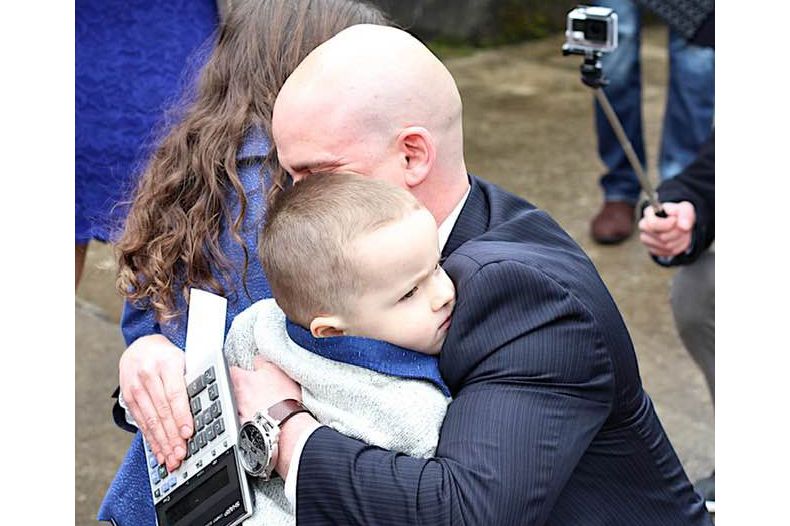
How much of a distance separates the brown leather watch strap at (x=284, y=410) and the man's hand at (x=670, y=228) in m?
1.58

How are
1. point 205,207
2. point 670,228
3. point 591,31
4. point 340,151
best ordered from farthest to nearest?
point 670,228
point 591,31
point 205,207
point 340,151

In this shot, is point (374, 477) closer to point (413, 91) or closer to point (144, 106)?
point (413, 91)

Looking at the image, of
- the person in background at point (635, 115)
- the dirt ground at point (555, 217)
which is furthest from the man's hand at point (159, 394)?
the person in background at point (635, 115)

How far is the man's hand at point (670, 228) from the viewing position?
3.13 m

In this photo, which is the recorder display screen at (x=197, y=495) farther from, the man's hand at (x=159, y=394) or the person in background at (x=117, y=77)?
the person in background at (x=117, y=77)

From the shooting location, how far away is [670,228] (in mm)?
3129

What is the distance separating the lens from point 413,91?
1.86 m

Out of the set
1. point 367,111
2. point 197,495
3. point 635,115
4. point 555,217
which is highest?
point 367,111

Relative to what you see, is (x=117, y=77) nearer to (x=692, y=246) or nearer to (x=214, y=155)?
(x=214, y=155)

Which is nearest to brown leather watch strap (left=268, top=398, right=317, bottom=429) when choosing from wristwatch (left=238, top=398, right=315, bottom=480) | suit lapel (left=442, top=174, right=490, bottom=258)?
wristwatch (left=238, top=398, right=315, bottom=480)

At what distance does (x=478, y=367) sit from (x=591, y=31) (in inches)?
50.7

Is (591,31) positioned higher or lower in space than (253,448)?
higher

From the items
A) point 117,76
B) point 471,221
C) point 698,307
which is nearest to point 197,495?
point 471,221
